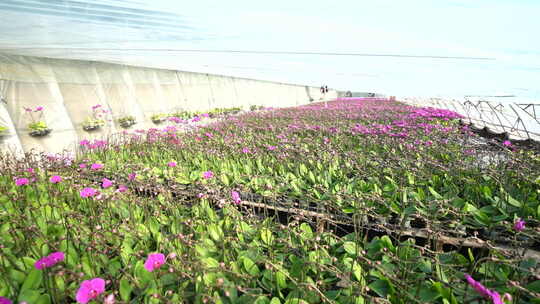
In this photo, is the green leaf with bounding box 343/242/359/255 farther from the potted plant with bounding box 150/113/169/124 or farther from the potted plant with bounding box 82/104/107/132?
the potted plant with bounding box 150/113/169/124

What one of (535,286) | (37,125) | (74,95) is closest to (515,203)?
(535,286)

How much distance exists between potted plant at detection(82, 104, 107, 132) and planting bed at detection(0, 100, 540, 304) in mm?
2538

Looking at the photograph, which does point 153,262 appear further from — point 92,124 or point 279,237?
point 92,124

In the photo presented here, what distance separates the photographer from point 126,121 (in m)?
6.12

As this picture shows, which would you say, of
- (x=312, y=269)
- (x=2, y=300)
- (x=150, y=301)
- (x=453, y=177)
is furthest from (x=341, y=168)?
(x=2, y=300)

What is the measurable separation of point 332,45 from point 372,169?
1851mm

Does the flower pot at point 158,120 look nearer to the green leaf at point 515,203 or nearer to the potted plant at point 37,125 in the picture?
the potted plant at point 37,125

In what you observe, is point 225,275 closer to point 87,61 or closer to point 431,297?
point 431,297

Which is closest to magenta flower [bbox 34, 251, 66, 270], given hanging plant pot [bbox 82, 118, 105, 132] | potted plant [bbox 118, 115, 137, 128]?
hanging plant pot [bbox 82, 118, 105, 132]

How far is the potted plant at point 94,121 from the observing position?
17.1ft

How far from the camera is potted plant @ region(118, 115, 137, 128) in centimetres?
609

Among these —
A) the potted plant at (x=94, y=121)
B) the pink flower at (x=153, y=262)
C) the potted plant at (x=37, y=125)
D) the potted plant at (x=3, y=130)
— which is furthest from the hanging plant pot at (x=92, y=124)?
the pink flower at (x=153, y=262)

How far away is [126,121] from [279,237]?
19.1 feet

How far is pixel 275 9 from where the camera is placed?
2.50 meters
